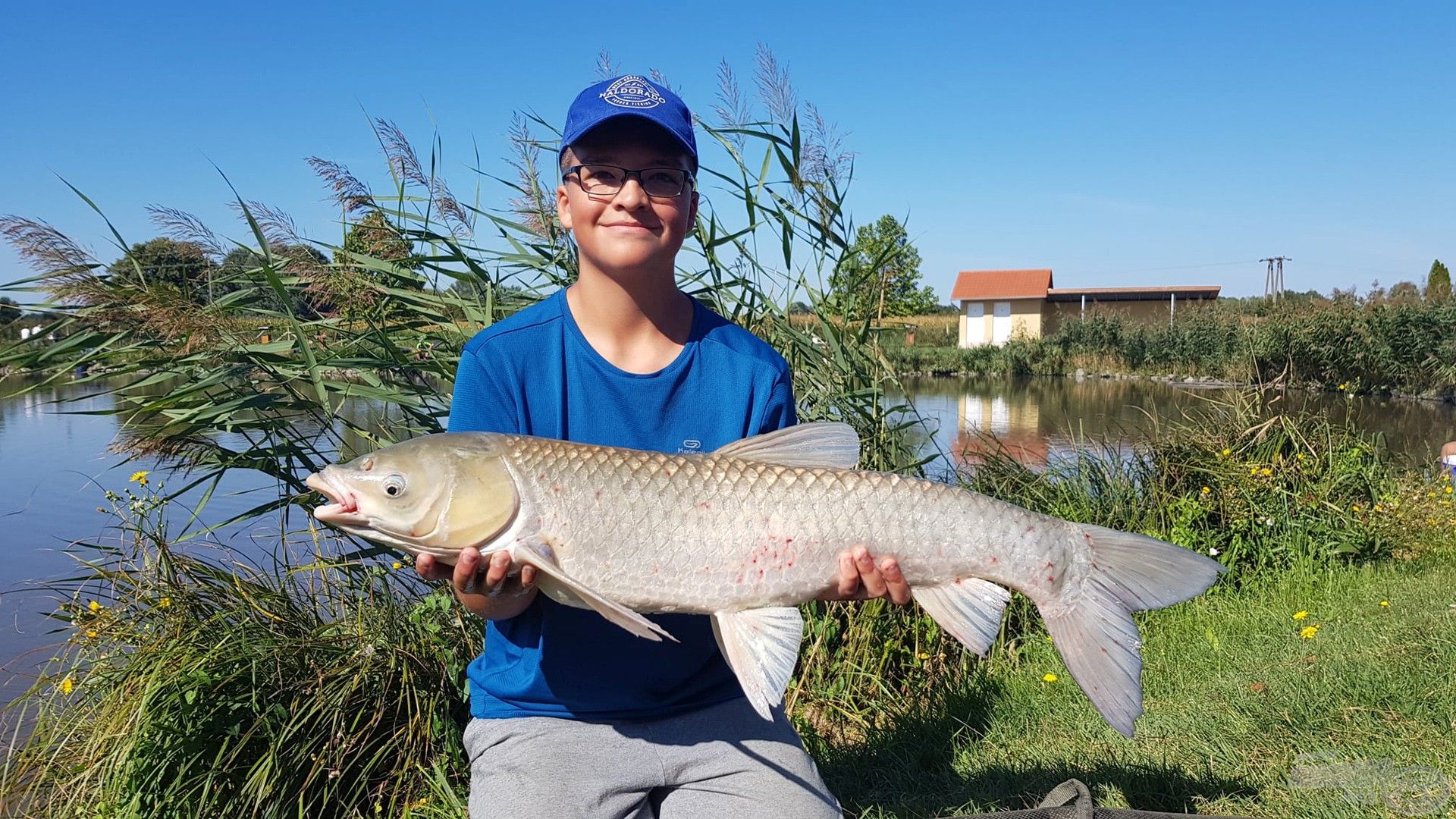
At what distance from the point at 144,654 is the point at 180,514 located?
4.01 metres

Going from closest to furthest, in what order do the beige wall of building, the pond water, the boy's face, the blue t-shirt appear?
the blue t-shirt, the boy's face, the pond water, the beige wall of building

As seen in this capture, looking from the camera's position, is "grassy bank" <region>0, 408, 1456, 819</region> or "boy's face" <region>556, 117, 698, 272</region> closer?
"boy's face" <region>556, 117, 698, 272</region>

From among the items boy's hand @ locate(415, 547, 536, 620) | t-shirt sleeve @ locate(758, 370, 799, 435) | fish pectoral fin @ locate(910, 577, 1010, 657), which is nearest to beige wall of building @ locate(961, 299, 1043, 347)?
t-shirt sleeve @ locate(758, 370, 799, 435)

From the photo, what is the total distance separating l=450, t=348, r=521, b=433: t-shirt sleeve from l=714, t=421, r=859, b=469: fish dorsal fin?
521 millimetres

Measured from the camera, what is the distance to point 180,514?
22.2 feet

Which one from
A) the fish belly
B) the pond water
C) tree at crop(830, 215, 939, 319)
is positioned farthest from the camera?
the pond water

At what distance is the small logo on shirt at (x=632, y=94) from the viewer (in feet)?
7.65

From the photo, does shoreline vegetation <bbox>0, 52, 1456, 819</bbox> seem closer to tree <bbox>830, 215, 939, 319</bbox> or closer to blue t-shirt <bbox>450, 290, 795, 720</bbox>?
tree <bbox>830, 215, 939, 319</bbox>

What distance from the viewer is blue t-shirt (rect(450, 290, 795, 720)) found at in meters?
2.24

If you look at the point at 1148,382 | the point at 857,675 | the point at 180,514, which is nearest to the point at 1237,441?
the point at 857,675

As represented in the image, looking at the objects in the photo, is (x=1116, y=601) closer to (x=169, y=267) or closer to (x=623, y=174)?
(x=623, y=174)

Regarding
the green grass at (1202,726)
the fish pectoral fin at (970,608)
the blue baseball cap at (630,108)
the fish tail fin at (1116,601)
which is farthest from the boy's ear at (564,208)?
the green grass at (1202,726)

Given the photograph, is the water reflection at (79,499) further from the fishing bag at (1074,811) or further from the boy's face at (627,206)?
the fishing bag at (1074,811)

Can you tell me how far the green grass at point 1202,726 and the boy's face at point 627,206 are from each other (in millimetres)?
1901
